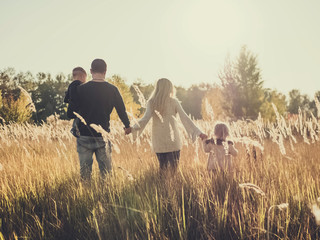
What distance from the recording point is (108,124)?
3771mm

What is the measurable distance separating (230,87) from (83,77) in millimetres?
20861

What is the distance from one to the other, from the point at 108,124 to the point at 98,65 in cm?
84

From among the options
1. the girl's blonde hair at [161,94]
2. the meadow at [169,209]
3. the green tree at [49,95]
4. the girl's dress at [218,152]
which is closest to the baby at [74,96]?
the meadow at [169,209]

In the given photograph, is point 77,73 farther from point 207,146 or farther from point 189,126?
point 207,146

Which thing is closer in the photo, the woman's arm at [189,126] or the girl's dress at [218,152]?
the girl's dress at [218,152]

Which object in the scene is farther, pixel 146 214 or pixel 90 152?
pixel 90 152

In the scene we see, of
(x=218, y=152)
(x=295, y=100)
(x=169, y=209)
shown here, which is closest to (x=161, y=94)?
(x=218, y=152)

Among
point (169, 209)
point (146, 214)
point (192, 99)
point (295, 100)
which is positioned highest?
point (192, 99)

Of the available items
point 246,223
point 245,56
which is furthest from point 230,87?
point 246,223

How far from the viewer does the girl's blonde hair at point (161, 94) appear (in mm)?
3840

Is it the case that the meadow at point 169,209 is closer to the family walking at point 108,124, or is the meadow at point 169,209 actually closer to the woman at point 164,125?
the family walking at point 108,124

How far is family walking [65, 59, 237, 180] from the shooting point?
3529 millimetres

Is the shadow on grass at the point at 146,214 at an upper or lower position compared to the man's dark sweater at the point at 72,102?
lower

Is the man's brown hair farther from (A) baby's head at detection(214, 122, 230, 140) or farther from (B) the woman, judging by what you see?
(A) baby's head at detection(214, 122, 230, 140)
